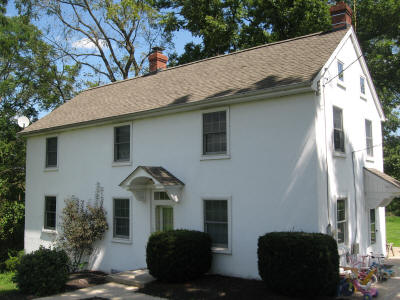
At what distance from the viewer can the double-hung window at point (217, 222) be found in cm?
1212

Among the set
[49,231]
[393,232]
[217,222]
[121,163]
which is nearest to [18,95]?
[49,231]

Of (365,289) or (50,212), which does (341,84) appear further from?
(50,212)

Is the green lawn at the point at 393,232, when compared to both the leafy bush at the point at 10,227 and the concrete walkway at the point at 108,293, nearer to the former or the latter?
the concrete walkway at the point at 108,293

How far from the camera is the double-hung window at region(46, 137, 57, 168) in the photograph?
1798 cm

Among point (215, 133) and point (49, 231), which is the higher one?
point (215, 133)

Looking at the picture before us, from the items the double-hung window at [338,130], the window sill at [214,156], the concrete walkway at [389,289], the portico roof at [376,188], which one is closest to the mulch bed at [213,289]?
the concrete walkway at [389,289]

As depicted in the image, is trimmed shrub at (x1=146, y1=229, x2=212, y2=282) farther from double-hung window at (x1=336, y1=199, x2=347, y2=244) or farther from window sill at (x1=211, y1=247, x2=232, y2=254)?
double-hung window at (x1=336, y1=199, x2=347, y2=244)

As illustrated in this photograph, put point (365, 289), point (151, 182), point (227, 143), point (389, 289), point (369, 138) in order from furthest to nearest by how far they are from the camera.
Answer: point (369, 138) → point (151, 182) → point (227, 143) → point (389, 289) → point (365, 289)

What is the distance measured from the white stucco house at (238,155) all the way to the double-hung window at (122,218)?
39 millimetres

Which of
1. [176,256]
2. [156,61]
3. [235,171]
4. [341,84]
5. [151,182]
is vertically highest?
[156,61]

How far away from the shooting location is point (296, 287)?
9.16 metres

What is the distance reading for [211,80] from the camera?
47.6ft

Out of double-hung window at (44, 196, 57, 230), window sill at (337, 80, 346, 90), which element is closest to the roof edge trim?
window sill at (337, 80, 346, 90)

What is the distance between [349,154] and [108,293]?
338 inches
